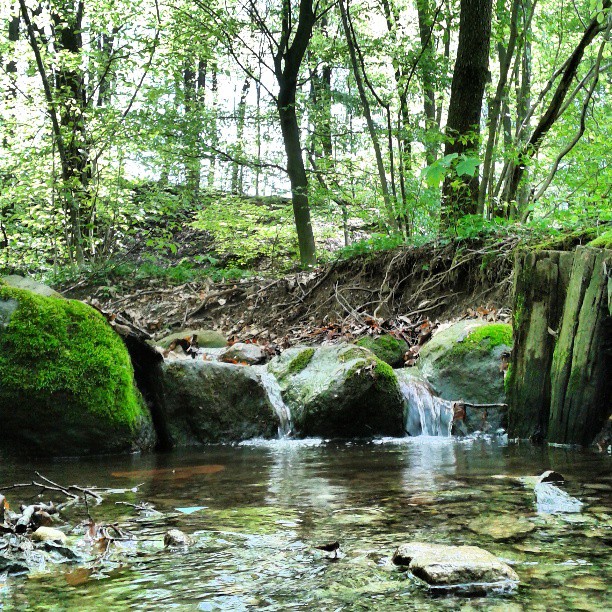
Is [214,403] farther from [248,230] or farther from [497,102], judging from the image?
[248,230]

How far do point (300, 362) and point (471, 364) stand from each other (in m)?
1.77

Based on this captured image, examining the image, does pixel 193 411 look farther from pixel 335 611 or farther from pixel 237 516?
pixel 335 611

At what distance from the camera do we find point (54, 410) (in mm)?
5348

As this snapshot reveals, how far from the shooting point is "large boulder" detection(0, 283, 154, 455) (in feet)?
17.4

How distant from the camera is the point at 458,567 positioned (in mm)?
1993

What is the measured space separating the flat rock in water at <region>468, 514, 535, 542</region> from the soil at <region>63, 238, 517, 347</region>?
4.36 m

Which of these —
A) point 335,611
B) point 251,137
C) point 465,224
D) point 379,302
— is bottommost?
point 335,611

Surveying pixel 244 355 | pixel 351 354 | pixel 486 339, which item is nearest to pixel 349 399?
pixel 351 354

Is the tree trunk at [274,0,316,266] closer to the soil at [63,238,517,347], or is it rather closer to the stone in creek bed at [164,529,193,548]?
the soil at [63,238,517,347]

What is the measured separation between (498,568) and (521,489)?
1523 millimetres

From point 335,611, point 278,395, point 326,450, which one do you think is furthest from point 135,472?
point 335,611

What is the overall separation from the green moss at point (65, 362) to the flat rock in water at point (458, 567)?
3941mm

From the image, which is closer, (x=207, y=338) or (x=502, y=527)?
(x=502, y=527)

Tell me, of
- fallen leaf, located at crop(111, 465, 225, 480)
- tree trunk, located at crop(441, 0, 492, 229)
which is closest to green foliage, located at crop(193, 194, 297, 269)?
tree trunk, located at crop(441, 0, 492, 229)
